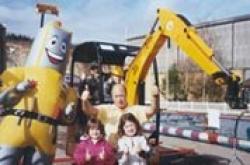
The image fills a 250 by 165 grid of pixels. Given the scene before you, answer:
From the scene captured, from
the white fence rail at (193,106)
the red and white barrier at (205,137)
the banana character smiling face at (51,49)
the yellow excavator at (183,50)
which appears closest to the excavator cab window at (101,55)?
the yellow excavator at (183,50)

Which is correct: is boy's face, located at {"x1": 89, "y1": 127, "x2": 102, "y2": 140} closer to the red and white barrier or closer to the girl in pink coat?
the girl in pink coat

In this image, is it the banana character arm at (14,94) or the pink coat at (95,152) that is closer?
the banana character arm at (14,94)

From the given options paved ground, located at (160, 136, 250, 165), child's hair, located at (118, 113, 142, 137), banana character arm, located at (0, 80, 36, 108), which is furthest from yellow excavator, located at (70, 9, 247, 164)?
banana character arm, located at (0, 80, 36, 108)

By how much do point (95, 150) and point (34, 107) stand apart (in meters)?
0.75

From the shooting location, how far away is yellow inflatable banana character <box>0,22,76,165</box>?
16.0 ft

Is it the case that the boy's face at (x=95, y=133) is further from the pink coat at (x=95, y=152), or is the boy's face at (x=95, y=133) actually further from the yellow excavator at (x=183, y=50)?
the yellow excavator at (x=183, y=50)

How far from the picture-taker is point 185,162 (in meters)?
8.77

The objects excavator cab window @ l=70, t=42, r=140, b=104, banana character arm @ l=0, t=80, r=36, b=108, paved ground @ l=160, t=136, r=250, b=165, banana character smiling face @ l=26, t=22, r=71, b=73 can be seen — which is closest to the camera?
banana character arm @ l=0, t=80, r=36, b=108

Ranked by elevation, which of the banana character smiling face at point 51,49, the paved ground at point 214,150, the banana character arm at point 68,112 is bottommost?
the paved ground at point 214,150

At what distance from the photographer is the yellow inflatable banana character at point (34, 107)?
4867 millimetres

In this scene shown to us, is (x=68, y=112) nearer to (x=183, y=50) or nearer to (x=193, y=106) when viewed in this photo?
(x=183, y=50)

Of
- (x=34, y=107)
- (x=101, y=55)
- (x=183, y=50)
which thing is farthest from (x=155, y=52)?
(x=34, y=107)

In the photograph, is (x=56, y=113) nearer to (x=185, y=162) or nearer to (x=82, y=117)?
(x=82, y=117)

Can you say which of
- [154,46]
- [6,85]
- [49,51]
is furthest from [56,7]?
[154,46]
